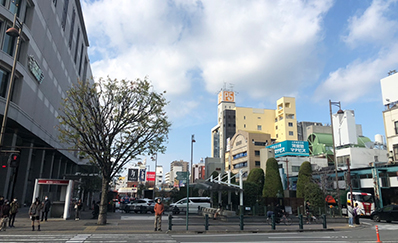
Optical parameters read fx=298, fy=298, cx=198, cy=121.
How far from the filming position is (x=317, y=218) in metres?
29.0

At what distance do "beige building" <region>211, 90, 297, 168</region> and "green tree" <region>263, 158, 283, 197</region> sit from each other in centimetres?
4660

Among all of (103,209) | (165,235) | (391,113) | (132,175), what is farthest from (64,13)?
(391,113)

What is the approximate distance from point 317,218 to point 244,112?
79823mm

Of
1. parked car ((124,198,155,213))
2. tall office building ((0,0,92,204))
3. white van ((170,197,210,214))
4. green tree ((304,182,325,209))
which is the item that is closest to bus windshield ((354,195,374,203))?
green tree ((304,182,325,209))

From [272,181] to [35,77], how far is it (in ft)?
108

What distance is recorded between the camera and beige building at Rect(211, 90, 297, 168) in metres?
101

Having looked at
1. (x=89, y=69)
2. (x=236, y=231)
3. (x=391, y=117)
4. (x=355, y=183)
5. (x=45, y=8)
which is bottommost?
(x=236, y=231)

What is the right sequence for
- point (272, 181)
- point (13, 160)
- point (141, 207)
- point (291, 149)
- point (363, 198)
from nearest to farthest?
1. point (13, 160)
2. point (141, 207)
3. point (363, 198)
4. point (272, 181)
5. point (291, 149)

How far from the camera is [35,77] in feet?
103

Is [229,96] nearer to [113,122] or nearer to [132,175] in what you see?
[132,175]

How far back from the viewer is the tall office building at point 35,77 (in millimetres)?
26984

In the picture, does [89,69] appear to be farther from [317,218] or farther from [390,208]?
[390,208]

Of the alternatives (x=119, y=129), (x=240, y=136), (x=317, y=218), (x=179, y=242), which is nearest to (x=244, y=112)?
(x=240, y=136)

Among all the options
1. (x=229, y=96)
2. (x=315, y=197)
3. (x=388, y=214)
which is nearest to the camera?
(x=388, y=214)
